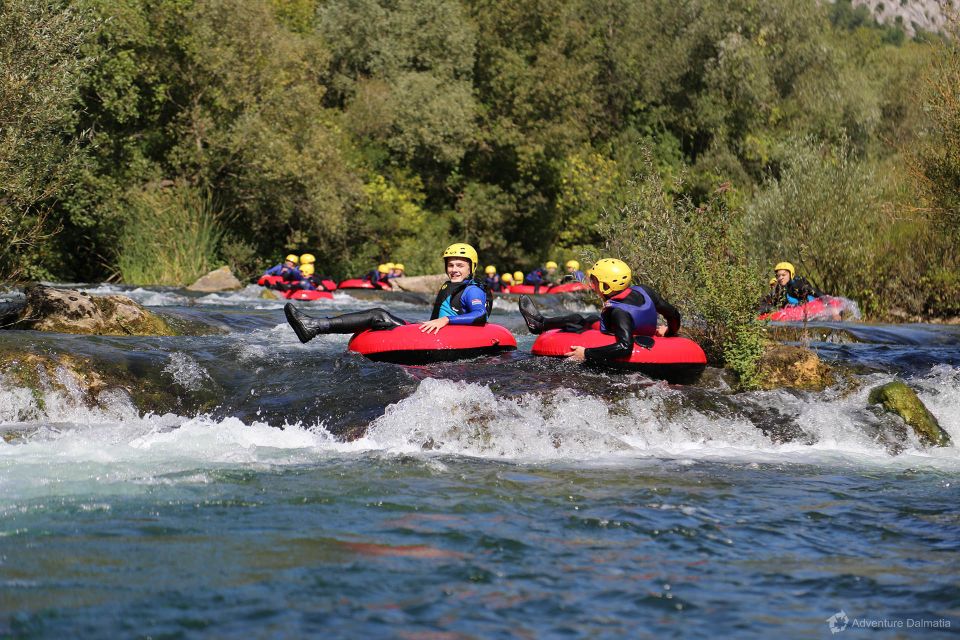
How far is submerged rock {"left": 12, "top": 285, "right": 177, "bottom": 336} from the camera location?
11555 mm

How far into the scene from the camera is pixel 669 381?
998cm

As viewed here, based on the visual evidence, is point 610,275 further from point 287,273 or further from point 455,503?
point 287,273

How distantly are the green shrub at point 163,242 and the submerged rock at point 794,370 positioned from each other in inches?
678

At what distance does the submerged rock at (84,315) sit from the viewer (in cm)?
1155

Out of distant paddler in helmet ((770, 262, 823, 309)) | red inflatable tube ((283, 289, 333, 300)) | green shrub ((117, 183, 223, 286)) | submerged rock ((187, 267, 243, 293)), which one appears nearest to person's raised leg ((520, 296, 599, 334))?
distant paddler in helmet ((770, 262, 823, 309))

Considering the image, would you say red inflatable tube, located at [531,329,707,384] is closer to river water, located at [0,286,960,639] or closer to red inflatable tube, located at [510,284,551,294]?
river water, located at [0,286,960,639]

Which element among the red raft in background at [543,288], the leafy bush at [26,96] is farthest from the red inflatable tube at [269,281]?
the leafy bush at [26,96]

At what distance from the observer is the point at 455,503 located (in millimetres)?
6070

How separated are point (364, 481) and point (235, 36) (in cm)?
2237

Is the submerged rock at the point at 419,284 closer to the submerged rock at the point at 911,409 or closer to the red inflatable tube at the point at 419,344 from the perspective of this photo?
the red inflatable tube at the point at 419,344

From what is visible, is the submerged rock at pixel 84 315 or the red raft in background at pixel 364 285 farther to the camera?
the red raft in background at pixel 364 285

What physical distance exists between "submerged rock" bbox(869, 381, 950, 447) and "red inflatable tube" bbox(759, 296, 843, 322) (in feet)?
19.9

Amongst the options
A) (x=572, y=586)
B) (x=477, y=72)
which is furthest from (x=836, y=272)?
(x=477, y=72)

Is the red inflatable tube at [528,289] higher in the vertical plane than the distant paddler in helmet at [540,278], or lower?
lower
